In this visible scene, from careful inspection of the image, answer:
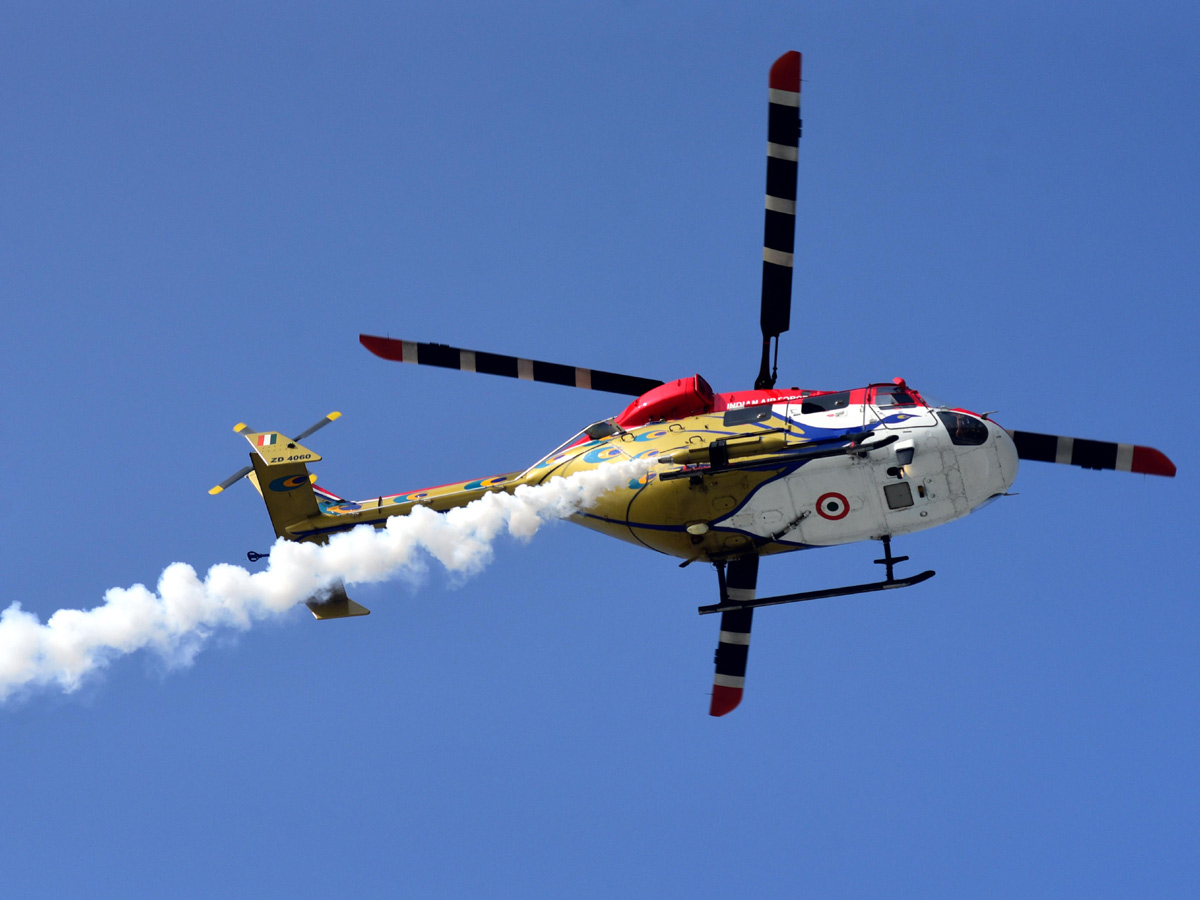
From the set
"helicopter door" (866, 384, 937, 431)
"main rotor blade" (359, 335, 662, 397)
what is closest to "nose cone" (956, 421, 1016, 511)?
"helicopter door" (866, 384, 937, 431)

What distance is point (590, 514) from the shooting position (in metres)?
20.6

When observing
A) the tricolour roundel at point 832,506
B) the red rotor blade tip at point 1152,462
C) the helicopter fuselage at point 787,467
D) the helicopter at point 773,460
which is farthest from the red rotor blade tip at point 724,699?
the red rotor blade tip at point 1152,462

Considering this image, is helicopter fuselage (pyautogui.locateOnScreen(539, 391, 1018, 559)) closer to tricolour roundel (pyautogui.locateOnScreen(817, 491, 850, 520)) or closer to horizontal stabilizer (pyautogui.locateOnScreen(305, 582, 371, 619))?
tricolour roundel (pyautogui.locateOnScreen(817, 491, 850, 520))

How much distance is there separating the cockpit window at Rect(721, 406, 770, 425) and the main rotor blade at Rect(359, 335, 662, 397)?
5.77 feet

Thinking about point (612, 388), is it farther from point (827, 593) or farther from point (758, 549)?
point (827, 593)

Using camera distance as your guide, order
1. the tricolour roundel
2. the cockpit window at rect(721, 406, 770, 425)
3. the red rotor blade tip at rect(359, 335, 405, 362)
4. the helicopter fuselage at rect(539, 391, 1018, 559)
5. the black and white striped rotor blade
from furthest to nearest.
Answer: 1. the black and white striped rotor blade
2. the red rotor blade tip at rect(359, 335, 405, 362)
3. the cockpit window at rect(721, 406, 770, 425)
4. the tricolour roundel
5. the helicopter fuselage at rect(539, 391, 1018, 559)

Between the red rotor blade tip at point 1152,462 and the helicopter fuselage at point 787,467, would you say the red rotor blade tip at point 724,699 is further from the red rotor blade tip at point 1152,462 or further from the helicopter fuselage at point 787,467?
the red rotor blade tip at point 1152,462

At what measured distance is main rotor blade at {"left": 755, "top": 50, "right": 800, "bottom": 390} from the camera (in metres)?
18.9

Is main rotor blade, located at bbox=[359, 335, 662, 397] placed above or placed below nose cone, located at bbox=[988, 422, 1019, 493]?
above

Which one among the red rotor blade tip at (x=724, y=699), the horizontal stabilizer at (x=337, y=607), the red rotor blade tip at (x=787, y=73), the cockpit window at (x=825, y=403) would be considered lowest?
the red rotor blade tip at (x=724, y=699)

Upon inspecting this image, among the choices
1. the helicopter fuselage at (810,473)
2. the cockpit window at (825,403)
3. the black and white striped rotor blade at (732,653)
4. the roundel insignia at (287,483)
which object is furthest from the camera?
the black and white striped rotor blade at (732,653)

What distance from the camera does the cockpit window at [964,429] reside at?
19281 millimetres

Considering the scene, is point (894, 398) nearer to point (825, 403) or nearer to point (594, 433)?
point (825, 403)

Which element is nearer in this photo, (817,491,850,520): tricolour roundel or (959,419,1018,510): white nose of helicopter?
(959,419,1018,510): white nose of helicopter
